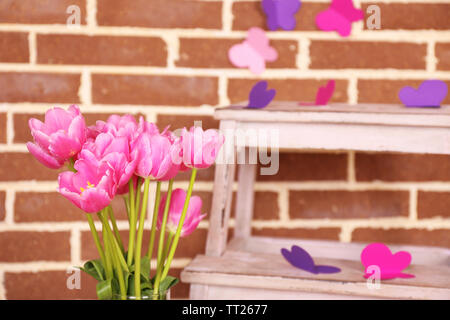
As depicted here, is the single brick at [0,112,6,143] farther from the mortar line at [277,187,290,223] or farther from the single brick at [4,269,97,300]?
the mortar line at [277,187,290,223]

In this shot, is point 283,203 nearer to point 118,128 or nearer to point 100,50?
point 100,50

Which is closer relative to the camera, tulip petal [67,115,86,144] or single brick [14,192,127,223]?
tulip petal [67,115,86,144]

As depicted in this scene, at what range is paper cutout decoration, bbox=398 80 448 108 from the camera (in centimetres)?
89

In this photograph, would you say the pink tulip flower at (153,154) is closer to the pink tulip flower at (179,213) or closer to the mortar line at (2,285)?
the pink tulip flower at (179,213)

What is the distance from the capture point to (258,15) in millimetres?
1092

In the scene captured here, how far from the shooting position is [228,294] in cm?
81

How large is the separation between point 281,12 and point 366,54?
20 cm

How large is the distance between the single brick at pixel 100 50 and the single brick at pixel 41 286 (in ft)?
1.48

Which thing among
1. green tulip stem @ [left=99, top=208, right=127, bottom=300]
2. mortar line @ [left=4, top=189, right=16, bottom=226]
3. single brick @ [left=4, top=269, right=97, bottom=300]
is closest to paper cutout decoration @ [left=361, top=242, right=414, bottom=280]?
green tulip stem @ [left=99, top=208, right=127, bottom=300]

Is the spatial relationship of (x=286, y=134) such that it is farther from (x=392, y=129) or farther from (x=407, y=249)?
(x=407, y=249)

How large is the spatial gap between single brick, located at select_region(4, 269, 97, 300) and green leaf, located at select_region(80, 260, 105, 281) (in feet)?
1.85

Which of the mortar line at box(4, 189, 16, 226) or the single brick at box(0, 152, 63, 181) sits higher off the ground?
the single brick at box(0, 152, 63, 181)
